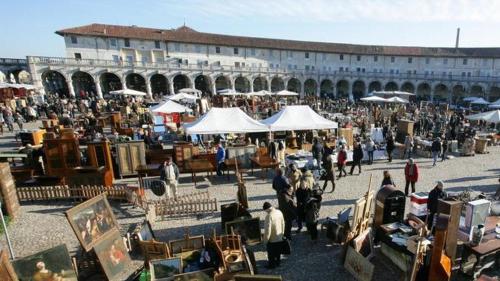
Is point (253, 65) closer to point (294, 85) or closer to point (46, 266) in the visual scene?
point (294, 85)

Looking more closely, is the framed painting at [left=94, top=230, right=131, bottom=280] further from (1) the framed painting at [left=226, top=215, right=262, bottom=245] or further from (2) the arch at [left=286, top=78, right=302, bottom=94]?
(2) the arch at [left=286, top=78, right=302, bottom=94]

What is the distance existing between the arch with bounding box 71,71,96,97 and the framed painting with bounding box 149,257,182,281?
3878cm

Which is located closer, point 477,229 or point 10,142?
point 477,229

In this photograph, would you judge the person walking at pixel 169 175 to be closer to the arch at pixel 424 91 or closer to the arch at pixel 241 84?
the arch at pixel 241 84

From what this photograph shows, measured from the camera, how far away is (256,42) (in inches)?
1970

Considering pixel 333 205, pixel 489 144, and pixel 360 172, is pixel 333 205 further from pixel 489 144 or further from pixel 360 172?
pixel 489 144

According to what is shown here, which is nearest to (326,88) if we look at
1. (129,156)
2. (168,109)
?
(168,109)

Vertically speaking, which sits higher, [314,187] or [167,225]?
[314,187]

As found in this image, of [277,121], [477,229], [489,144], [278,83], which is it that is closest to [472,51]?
[278,83]

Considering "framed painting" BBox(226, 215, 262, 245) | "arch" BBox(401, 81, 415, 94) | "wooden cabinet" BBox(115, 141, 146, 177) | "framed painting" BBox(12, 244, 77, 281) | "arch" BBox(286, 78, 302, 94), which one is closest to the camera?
"framed painting" BBox(12, 244, 77, 281)

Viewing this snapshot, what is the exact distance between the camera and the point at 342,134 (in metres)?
15.6

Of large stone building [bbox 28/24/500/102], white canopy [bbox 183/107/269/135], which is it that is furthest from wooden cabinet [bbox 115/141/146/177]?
large stone building [bbox 28/24/500/102]

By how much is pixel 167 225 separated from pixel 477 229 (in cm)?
718

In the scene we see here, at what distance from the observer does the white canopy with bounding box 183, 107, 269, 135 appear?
38.5 feet
